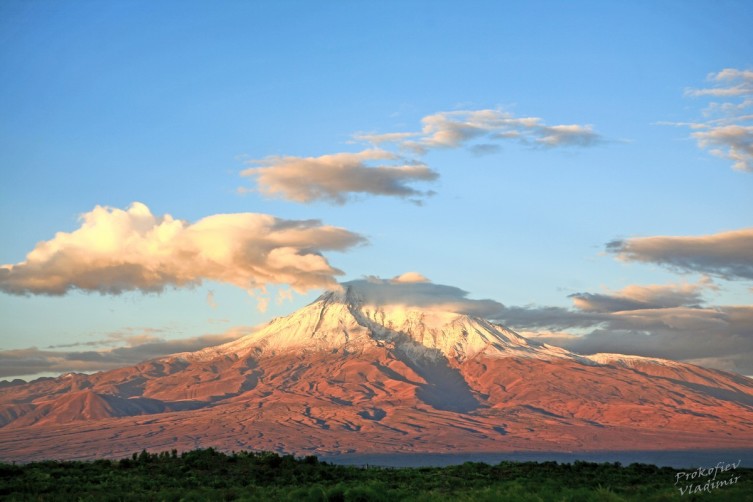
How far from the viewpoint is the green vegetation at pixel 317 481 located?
40.5 metres

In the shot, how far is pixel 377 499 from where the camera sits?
Result: 1590 inches

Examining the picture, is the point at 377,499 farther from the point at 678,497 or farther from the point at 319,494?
the point at 678,497

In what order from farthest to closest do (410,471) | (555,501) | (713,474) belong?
(410,471) < (713,474) < (555,501)

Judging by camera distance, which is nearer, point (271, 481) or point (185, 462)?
point (271, 481)

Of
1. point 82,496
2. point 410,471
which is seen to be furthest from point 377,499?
point 410,471

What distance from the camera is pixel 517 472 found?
57.2 metres

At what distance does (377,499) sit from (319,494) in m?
2.69

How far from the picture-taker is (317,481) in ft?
168

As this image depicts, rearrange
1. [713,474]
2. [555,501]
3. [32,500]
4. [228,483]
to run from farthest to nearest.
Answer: [713,474] → [228,483] → [32,500] → [555,501]

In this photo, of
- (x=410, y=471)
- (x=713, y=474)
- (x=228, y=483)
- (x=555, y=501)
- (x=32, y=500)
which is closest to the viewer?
(x=555, y=501)

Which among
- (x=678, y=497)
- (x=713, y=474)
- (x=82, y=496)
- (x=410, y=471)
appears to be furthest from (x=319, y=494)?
(x=713, y=474)

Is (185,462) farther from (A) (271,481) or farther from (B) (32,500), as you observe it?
(B) (32,500)

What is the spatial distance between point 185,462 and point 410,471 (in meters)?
15.0

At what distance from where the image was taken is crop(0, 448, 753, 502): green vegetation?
40.5 meters
